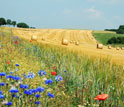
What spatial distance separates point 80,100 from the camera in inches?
126

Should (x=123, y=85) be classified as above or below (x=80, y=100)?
above

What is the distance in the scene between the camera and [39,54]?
7512mm

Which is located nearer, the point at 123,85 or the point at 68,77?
the point at 123,85

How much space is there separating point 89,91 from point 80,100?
0.71 ft

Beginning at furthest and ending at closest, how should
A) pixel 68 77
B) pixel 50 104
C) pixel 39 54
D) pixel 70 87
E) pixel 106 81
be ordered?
pixel 39 54 → pixel 68 77 → pixel 70 87 → pixel 106 81 → pixel 50 104

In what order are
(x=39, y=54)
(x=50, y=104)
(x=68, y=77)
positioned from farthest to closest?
(x=39, y=54) < (x=68, y=77) < (x=50, y=104)

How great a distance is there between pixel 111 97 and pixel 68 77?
136 cm

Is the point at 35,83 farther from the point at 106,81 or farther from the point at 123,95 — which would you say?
the point at 123,95

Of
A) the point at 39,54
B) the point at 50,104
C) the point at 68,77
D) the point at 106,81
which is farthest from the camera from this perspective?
the point at 39,54

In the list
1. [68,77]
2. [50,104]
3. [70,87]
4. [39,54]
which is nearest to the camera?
[50,104]

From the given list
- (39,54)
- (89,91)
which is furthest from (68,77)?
(39,54)

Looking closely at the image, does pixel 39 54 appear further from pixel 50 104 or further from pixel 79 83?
pixel 50 104

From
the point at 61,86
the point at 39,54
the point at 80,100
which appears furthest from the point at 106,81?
the point at 39,54

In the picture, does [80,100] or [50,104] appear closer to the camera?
[50,104]
